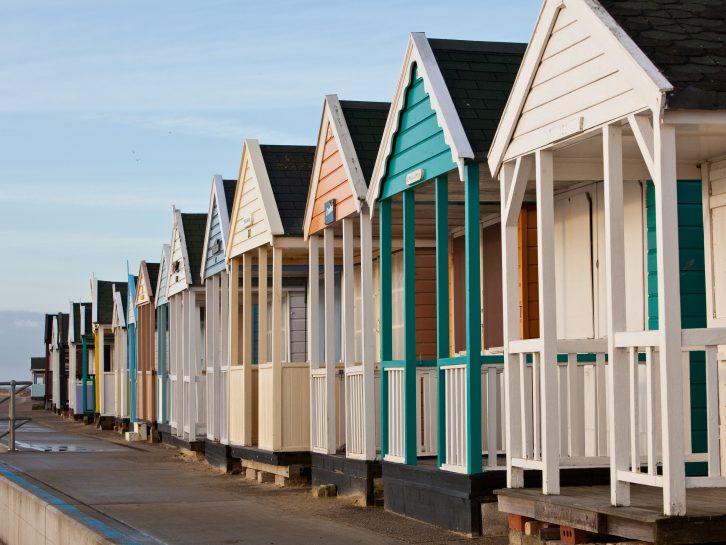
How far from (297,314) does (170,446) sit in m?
5.07

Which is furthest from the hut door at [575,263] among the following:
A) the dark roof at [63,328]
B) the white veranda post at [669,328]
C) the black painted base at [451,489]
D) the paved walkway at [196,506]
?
the dark roof at [63,328]

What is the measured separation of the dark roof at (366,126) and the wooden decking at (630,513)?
18.2 feet

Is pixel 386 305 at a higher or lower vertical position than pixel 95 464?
higher

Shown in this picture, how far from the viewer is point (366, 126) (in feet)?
49.0

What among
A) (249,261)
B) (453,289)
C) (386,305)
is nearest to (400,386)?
(386,305)

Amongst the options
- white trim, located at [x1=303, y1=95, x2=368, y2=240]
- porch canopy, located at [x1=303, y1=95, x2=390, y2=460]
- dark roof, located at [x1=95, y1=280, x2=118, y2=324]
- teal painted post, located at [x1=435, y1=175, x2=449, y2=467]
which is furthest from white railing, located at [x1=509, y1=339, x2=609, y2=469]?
dark roof, located at [x1=95, y1=280, x2=118, y2=324]

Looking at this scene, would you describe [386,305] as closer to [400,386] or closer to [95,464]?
[400,386]

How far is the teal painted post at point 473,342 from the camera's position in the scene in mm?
10688

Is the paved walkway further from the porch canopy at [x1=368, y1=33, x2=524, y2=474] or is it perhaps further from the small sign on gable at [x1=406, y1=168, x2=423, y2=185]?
the small sign on gable at [x1=406, y1=168, x2=423, y2=185]

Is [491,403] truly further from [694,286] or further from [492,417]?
[694,286]

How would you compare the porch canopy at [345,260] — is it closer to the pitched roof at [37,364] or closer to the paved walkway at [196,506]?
the paved walkway at [196,506]

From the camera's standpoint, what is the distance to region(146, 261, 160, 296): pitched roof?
2916 centimetres

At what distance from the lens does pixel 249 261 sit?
1855cm

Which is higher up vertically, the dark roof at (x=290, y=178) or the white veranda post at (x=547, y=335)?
the dark roof at (x=290, y=178)
